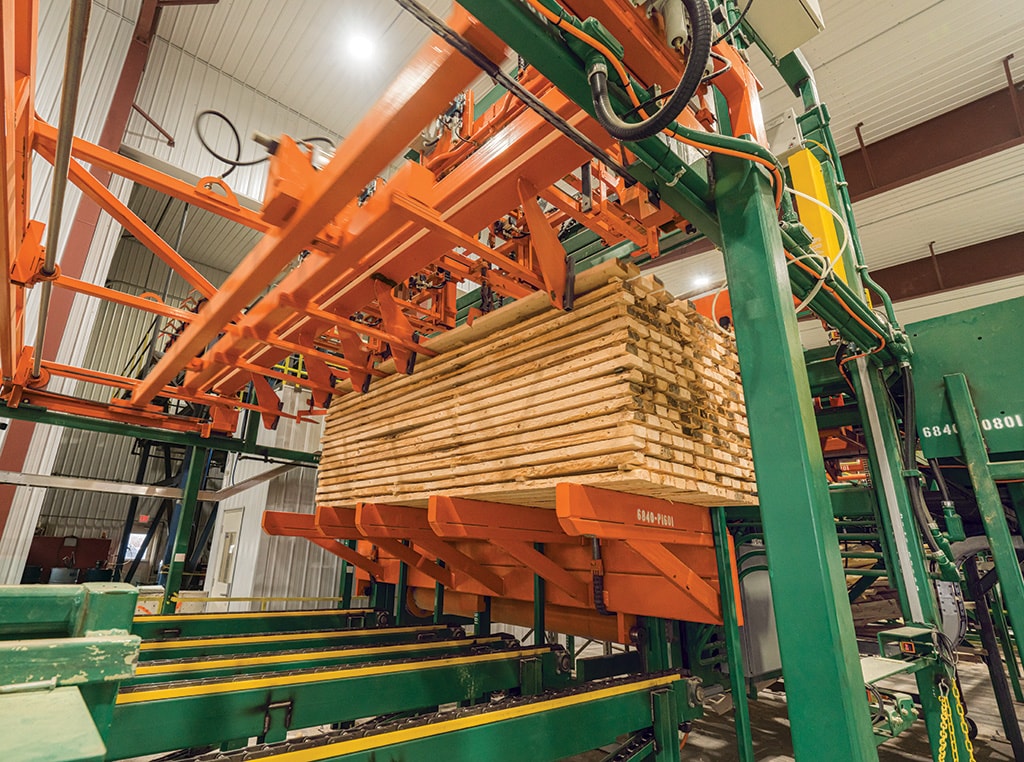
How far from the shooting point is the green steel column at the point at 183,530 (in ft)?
19.0

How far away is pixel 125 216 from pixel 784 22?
4.26 metres

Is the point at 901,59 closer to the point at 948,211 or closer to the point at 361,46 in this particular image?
the point at 948,211

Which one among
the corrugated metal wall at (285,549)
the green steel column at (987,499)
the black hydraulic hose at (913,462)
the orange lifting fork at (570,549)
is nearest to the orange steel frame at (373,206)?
the orange lifting fork at (570,549)

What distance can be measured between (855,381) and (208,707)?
4992 millimetres

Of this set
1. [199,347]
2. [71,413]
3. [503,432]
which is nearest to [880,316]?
[503,432]

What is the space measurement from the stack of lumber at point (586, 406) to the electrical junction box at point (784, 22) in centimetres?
147

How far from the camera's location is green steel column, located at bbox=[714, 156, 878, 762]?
188 centimetres

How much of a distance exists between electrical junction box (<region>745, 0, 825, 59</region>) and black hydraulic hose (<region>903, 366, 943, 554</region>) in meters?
2.97

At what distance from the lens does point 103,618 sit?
3.98 ft

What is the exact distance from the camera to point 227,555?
963 cm

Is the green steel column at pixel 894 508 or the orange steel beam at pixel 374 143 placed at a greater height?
the orange steel beam at pixel 374 143

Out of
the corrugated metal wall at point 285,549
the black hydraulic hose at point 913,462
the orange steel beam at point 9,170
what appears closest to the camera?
the orange steel beam at point 9,170

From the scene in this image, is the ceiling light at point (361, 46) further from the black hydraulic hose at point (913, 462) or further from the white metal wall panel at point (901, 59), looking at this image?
the black hydraulic hose at point (913, 462)

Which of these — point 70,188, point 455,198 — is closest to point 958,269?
point 455,198
